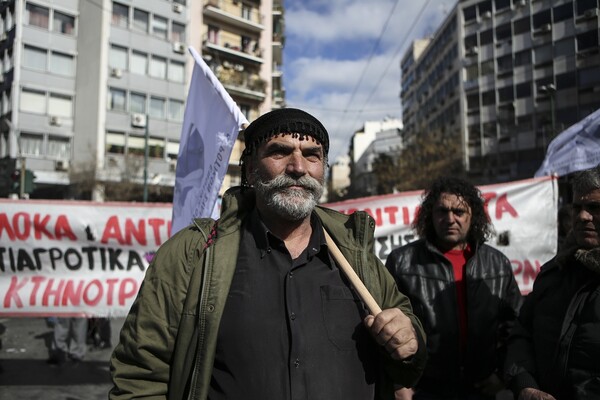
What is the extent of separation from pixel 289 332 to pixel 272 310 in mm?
95

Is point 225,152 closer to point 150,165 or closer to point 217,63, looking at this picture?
point 150,165

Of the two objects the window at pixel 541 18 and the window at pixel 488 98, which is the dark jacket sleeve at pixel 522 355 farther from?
the window at pixel 488 98

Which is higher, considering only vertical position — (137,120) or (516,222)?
(137,120)

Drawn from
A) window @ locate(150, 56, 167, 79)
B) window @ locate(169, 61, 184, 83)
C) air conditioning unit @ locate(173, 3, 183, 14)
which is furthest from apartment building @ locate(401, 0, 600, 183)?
window @ locate(150, 56, 167, 79)

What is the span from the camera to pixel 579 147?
4551 mm

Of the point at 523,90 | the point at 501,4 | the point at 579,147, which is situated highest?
the point at 501,4

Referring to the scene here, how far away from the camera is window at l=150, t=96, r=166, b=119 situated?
103 feet

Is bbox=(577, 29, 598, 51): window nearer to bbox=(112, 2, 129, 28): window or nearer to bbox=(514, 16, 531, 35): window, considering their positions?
bbox=(514, 16, 531, 35): window

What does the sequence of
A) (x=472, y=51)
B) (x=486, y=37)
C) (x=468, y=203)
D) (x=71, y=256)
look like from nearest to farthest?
1. (x=468, y=203)
2. (x=71, y=256)
3. (x=486, y=37)
4. (x=472, y=51)

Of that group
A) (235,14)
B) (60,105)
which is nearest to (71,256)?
(60,105)

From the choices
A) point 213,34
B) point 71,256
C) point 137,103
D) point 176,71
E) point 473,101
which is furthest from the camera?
point 473,101

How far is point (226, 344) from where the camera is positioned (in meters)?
1.70

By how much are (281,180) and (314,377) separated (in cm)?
73

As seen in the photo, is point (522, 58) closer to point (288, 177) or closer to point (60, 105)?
point (60, 105)
